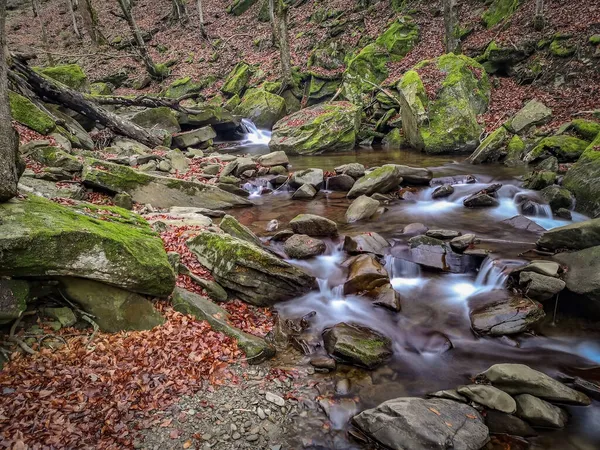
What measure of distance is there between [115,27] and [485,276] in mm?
44993

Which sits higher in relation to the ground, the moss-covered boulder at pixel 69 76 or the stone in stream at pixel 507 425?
the moss-covered boulder at pixel 69 76

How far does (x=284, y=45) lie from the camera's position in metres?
23.5

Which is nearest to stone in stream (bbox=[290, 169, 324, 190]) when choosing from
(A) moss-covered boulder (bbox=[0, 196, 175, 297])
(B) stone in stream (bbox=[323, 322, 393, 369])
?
(B) stone in stream (bbox=[323, 322, 393, 369])

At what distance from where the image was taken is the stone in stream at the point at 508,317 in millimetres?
5902

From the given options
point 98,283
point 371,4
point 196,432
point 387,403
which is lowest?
point 387,403

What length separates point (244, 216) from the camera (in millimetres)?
11383

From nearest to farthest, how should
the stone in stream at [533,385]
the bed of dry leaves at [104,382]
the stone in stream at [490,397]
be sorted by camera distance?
the bed of dry leaves at [104,382], the stone in stream at [490,397], the stone in stream at [533,385]

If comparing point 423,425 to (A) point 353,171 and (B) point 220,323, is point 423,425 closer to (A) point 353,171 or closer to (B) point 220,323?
(B) point 220,323

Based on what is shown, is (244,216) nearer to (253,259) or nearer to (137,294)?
(253,259)

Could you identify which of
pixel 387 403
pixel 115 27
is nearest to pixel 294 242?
pixel 387 403

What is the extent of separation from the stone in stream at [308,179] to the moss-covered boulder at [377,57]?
32.0 feet

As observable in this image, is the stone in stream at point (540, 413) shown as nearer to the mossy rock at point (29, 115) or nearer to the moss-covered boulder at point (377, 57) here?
the mossy rock at point (29, 115)

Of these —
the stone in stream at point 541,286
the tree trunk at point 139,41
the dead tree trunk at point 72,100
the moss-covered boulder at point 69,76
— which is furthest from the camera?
the tree trunk at point 139,41

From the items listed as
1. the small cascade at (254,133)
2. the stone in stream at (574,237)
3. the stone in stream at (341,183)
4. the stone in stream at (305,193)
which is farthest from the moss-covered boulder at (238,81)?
the stone in stream at (574,237)
